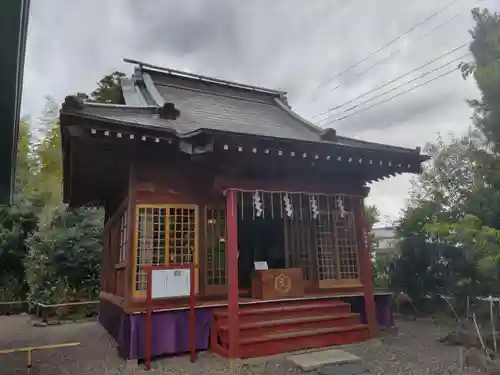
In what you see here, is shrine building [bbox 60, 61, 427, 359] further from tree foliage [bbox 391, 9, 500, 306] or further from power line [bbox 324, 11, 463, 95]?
power line [bbox 324, 11, 463, 95]

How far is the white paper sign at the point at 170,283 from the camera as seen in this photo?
194 inches

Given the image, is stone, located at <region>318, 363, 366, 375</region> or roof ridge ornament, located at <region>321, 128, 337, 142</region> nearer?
stone, located at <region>318, 363, 366, 375</region>

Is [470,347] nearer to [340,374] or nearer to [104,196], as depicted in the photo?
[340,374]

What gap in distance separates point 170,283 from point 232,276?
848 millimetres

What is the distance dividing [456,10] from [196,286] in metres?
6.91

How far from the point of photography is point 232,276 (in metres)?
4.99

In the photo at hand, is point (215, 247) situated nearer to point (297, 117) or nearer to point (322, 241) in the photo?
point (322, 241)

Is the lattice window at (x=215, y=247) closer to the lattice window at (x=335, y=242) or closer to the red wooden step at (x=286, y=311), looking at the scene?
the red wooden step at (x=286, y=311)

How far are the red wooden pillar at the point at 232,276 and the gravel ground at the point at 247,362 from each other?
1.02 ft

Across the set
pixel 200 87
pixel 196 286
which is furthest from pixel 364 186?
pixel 200 87

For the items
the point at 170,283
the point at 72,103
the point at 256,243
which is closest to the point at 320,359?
the point at 170,283

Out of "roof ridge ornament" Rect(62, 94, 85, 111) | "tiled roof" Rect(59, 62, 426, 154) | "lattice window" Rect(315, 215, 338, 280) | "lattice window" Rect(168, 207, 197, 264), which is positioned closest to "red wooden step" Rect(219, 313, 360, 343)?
"lattice window" Rect(315, 215, 338, 280)

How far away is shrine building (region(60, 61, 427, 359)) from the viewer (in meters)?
4.90

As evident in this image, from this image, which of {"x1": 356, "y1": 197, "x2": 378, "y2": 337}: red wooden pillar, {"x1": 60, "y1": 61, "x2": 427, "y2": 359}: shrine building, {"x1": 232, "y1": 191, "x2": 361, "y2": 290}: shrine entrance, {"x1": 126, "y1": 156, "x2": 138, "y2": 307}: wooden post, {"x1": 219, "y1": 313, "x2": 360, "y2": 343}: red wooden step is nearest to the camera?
{"x1": 60, "y1": 61, "x2": 427, "y2": 359}: shrine building
